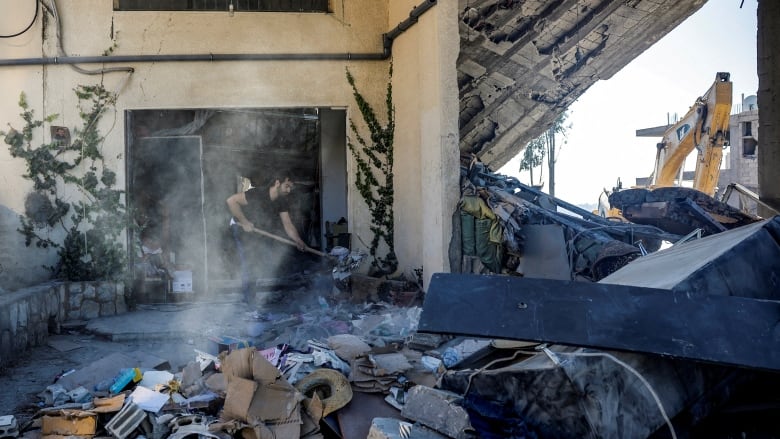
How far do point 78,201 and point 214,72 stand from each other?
2.64 metres

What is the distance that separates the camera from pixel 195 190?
31.1 ft

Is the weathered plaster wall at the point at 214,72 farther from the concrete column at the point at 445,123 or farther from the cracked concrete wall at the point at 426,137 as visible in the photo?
the concrete column at the point at 445,123

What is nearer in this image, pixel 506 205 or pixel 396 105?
pixel 506 205

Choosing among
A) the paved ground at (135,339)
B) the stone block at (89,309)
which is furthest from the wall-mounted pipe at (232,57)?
the paved ground at (135,339)

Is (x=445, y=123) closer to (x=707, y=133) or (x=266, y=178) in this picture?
(x=266, y=178)

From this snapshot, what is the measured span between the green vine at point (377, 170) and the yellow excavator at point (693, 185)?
11.5 ft

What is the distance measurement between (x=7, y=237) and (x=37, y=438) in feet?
17.5

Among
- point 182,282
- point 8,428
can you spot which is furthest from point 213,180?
point 8,428

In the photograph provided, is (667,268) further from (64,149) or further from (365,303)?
(64,149)

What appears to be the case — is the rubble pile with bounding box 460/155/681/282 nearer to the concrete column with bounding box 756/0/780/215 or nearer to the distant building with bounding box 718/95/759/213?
the concrete column with bounding box 756/0/780/215

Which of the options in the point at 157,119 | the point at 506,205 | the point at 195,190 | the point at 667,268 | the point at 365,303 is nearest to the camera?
the point at 667,268

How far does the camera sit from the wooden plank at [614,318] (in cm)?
285

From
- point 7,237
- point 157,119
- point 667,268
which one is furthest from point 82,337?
point 667,268

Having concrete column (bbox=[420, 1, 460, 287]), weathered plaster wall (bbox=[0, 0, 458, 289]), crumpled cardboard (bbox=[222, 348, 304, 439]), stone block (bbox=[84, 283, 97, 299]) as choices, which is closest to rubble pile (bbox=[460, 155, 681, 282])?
concrete column (bbox=[420, 1, 460, 287])
